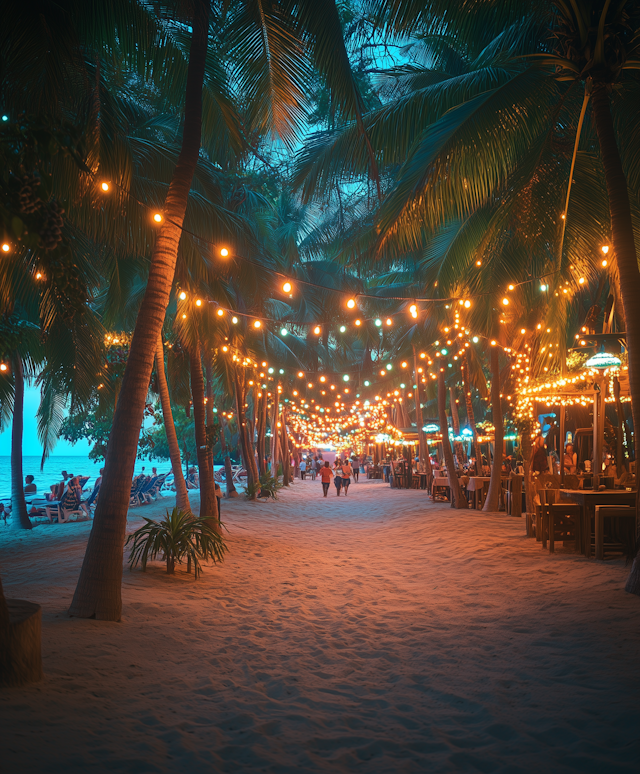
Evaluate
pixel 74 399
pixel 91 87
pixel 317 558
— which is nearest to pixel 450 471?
pixel 317 558

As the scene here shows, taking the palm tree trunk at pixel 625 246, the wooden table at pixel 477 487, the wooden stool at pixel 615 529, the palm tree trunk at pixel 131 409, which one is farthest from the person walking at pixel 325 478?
the palm tree trunk at pixel 131 409

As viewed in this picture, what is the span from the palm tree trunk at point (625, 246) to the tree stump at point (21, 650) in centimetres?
567

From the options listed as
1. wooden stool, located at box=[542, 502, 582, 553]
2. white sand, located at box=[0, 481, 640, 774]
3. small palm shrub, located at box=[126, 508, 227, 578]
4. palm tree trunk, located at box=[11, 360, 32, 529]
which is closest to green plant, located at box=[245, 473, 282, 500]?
palm tree trunk, located at box=[11, 360, 32, 529]

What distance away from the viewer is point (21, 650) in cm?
354

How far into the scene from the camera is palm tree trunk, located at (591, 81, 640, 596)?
244 inches

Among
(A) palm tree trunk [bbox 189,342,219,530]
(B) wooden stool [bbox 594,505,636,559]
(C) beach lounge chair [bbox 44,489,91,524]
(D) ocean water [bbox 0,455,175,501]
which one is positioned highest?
(A) palm tree trunk [bbox 189,342,219,530]

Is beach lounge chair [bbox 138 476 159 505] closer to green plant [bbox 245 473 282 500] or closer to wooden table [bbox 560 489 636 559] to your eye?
green plant [bbox 245 473 282 500]

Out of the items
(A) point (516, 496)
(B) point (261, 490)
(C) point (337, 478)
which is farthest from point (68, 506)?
(A) point (516, 496)

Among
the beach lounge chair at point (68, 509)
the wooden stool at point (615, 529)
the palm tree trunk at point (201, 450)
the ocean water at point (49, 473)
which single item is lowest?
the ocean water at point (49, 473)

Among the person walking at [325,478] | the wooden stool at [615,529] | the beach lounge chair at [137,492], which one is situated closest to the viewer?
the wooden stool at [615,529]

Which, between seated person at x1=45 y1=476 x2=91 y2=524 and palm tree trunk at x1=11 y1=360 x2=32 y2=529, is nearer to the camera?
palm tree trunk at x1=11 y1=360 x2=32 y2=529

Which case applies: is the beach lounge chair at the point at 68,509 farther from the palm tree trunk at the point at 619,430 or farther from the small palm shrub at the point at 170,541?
the palm tree trunk at the point at 619,430

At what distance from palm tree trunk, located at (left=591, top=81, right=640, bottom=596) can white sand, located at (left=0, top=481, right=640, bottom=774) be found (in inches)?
70.2

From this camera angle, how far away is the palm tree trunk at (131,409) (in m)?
5.37
